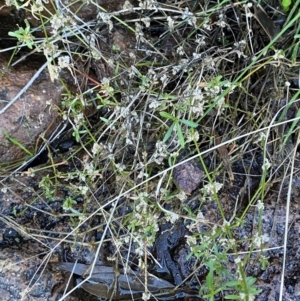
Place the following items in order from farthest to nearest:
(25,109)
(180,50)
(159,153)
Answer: (25,109)
(180,50)
(159,153)

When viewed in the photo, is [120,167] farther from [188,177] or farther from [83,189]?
[188,177]

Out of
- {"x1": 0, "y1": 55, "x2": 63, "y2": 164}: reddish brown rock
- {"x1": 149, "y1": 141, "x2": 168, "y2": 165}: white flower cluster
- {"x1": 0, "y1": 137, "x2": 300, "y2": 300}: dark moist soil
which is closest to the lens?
{"x1": 149, "y1": 141, "x2": 168, "y2": 165}: white flower cluster

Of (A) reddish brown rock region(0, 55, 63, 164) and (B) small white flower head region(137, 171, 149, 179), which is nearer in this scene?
(B) small white flower head region(137, 171, 149, 179)

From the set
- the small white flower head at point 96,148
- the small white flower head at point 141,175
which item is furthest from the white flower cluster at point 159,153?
the small white flower head at point 96,148

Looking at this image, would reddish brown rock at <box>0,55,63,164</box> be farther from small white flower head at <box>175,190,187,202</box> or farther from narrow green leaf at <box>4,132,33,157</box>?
small white flower head at <box>175,190,187,202</box>

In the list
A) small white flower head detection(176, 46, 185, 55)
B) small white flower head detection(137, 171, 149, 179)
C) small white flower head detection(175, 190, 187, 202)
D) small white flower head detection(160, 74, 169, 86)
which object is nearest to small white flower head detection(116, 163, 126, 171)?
small white flower head detection(137, 171, 149, 179)

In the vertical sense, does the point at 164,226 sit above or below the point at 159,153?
below

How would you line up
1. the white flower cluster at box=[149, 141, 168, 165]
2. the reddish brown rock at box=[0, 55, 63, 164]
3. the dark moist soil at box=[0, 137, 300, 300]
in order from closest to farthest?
the white flower cluster at box=[149, 141, 168, 165]
the dark moist soil at box=[0, 137, 300, 300]
the reddish brown rock at box=[0, 55, 63, 164]

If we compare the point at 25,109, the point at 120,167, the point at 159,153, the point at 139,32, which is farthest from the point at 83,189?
the point at 139,32

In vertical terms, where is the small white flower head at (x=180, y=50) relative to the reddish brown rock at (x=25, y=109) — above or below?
above

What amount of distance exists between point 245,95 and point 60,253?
2.98 feet

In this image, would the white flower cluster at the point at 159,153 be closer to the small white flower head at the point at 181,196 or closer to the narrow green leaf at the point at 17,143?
the small white flower head at the point at 181,196

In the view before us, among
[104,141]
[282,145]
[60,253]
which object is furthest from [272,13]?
[60,253]

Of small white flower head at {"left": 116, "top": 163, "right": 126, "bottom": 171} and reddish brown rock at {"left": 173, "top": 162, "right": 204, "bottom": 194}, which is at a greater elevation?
small white flower head at {"left": 116, "top": 163, "right": 126, "bottom": 171}
